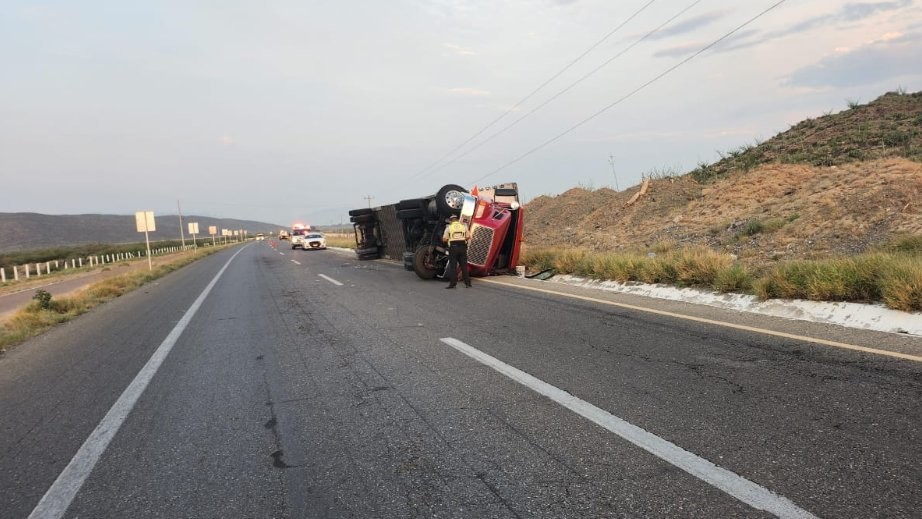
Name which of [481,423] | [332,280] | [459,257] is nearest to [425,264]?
[459,257]

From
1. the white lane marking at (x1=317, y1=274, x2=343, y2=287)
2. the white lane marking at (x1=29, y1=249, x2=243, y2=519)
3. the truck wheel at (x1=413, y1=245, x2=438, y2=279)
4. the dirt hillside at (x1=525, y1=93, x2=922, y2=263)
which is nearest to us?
the white lane marking at (x1=29, y1=249, x2=243, y2=519)

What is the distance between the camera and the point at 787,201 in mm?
17812

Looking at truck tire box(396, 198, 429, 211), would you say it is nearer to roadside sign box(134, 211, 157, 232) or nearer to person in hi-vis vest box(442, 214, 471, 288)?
person in hi-vis vest box(442, 214, 471, 288)

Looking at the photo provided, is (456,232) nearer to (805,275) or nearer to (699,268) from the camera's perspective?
(699,268)

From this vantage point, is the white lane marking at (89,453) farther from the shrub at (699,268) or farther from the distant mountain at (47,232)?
the distant mountain at (47,232)

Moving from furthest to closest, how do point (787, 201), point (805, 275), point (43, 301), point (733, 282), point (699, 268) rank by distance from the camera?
point (787, 201), point (43, 301), point (699, 268), point (733, 282), point (805, 275)

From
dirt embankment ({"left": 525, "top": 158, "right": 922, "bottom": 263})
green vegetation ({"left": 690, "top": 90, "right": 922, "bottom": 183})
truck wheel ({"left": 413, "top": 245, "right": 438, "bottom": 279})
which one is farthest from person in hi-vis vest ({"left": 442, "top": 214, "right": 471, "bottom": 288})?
Result: green vegetation ({"left": 690, "top": 90, "right": 922, "bottom": 183})

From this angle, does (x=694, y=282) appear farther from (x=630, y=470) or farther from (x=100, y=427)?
(x=100, y=427)

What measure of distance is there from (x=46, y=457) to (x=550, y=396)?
3758 mm

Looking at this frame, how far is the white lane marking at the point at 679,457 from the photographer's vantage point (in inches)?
108

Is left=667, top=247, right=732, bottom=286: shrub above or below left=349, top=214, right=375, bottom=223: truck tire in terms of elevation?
below

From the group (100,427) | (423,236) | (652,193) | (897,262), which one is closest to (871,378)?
(897,262)

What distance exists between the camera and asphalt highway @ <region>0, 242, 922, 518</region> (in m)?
2.98

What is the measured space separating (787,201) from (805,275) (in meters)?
11.0
